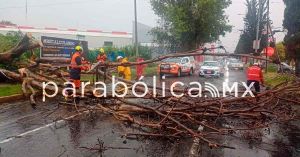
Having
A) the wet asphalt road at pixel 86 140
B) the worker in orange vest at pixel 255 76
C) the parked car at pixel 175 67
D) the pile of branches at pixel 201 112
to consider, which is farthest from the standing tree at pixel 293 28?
the pile of branches at pixel 201 112

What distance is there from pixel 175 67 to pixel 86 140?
22.8 meters

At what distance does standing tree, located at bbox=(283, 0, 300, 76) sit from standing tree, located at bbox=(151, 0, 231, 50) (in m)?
20.0

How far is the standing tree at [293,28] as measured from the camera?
27.0 metres

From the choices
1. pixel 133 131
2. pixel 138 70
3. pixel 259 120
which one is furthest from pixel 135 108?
pixel 138 70

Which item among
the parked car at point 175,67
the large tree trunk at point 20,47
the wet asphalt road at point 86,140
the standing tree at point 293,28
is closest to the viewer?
the wet asphalt road at point 86,140

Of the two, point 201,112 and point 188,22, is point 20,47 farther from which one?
point 188,22

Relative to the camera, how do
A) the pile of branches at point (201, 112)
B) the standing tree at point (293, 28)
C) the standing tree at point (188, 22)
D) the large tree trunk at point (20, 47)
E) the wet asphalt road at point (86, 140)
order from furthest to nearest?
the standing tree at point (188, 22) → the standing tree at point (293, 28) → the large tree trunk at point (20, 47) → the pile of branches at point (201, 112) → the wet asphalt road at point (86, 140)

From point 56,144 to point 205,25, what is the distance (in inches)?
1794

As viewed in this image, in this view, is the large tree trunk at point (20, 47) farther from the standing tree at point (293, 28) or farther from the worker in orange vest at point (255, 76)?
the standing tree at point (293, 28)

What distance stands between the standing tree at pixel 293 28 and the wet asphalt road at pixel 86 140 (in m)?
18.6

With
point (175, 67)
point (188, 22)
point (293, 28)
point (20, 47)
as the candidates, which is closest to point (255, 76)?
point (20, 47)

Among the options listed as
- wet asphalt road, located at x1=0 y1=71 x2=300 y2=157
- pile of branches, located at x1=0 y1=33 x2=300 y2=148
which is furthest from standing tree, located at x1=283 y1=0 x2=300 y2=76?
pile of branches, located at x1=0 y1=33 x2=300 y2=148

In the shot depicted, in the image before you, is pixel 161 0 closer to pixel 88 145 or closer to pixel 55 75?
pixel 55 75

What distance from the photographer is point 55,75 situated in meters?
14.5
